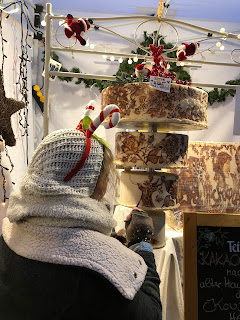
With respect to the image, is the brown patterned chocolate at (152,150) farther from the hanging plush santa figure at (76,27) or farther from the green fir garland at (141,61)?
the green fir garland at (141,61)

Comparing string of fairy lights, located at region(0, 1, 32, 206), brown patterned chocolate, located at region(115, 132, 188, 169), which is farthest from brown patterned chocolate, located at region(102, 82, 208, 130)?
string of fairy lights, located at region(0, 1, 32, 206)

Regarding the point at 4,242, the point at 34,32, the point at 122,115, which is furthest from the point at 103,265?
the point at 34,32

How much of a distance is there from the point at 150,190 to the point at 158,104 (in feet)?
1.53

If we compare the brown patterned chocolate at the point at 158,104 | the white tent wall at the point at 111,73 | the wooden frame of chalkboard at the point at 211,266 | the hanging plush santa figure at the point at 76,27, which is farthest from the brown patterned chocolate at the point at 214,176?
the white tent wall at the point at 111,73

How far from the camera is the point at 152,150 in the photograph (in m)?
1.51

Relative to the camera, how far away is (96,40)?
325 cm

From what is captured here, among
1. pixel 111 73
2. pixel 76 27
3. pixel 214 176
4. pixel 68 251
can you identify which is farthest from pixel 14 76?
pixel 68 251

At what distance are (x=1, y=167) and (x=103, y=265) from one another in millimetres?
1389

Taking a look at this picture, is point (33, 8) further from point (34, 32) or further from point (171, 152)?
point (171, 152)

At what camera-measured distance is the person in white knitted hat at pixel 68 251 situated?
74 cm

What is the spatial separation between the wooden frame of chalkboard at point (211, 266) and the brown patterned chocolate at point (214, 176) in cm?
97

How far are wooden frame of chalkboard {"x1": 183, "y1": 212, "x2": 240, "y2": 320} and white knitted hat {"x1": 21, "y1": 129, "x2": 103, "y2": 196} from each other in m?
0.41

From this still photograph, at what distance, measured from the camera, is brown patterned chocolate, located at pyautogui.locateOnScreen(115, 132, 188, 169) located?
4.96 ft

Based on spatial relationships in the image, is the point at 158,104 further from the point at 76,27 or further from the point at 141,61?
the point at 141,61
